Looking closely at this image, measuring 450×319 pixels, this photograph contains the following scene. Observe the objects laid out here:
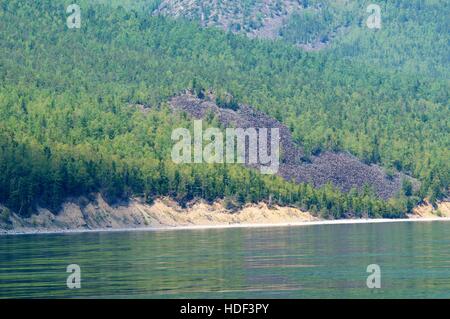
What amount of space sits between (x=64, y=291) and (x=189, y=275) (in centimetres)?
1404

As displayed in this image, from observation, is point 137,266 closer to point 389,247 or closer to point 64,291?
point 64,291

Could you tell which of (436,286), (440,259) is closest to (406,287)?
(436,286)

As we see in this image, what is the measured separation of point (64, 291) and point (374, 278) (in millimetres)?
23116

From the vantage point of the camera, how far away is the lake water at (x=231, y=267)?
94250mm

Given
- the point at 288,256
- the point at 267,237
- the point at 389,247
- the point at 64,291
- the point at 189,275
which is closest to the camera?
the point at 64,291

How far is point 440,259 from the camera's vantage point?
118562 millimetres

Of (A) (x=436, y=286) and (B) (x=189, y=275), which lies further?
(B) (x=189, y=275)

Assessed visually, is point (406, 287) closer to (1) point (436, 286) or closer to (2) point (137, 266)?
(1) point (436, 286)

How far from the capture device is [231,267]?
11406 cm

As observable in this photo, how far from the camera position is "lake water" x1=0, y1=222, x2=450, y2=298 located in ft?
309
